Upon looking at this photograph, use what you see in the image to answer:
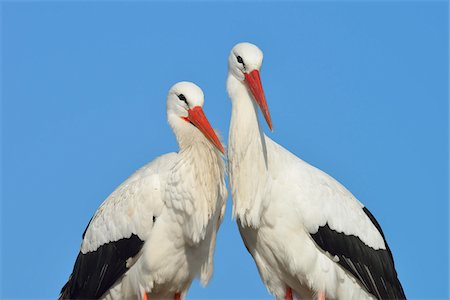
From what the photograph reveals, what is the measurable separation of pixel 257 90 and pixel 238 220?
127cm

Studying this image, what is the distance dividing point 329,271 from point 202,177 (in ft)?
5.18

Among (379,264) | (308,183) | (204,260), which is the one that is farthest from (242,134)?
(379,264)

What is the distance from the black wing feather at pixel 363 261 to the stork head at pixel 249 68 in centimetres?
143

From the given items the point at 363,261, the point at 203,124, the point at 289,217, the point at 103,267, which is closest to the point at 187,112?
the point at 203,124

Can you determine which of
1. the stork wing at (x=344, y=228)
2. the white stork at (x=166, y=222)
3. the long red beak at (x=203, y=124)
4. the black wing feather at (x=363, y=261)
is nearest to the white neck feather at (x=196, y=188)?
the white stork at (x=166, y=222)

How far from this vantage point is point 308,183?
331 inches

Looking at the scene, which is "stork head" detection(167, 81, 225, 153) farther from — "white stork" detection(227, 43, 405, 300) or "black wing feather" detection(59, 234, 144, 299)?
"black wing feather" detection(59, 234, 144, 299)

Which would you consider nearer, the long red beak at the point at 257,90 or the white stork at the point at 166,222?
the long red beak at the point at 257,90

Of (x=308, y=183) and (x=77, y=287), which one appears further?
(x=77, y=287)

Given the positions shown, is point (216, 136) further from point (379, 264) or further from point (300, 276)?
point (379, 264)

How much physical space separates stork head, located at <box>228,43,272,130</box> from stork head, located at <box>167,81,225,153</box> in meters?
0.45

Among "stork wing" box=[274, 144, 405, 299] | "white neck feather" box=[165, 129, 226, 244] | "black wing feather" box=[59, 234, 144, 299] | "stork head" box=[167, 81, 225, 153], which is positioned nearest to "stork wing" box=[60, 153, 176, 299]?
"black wing feather" box=[59, 234, 144, 299]

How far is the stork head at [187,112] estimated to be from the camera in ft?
28.1

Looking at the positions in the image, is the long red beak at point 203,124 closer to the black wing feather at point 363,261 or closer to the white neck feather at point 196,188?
the white neck feather at point 196,188
